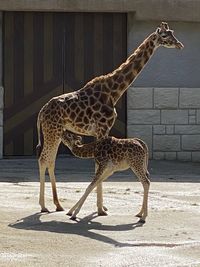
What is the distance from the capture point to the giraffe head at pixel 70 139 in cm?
886

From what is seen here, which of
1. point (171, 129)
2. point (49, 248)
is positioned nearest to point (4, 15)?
point (171, 129)

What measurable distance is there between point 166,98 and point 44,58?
2.53 meters

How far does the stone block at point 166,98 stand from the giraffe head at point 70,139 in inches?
239

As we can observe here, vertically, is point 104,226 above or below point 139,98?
below

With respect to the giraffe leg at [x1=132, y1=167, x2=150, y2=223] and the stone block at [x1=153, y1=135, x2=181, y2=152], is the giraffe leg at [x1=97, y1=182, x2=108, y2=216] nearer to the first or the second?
the giraffe leg at [x1=132, y1=167, x2=150, y2=223]

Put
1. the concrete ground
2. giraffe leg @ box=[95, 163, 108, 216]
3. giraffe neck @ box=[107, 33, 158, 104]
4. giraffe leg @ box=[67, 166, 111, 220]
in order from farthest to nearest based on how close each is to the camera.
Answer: giraffe neck @ box=[107, 33, 158, 104] → giraffe leg @ box=[95, 163, 108, 216] → giraffe leg @ box=[67, 166, 111, 220] → the concrete ground

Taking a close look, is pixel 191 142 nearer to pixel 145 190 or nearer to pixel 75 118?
pixel 75 118

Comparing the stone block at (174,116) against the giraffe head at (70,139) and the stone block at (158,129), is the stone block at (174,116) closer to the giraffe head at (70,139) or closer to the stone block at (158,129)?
the stone block at (158,129)

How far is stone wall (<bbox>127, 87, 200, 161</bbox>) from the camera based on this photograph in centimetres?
1489

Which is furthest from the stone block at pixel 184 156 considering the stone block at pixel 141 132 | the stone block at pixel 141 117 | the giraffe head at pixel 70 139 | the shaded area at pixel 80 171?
the giraffe head at pixel 70 139

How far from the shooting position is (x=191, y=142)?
49.5ft

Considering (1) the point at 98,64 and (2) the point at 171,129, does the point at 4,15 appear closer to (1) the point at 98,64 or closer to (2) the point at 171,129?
(1) the point at 98,64

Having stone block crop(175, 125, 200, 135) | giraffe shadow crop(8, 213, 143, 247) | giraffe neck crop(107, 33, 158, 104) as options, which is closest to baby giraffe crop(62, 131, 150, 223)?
giraffe shadow crop(8, 213, 143, 247)

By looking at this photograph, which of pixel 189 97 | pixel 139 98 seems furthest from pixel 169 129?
pixel 139 98
